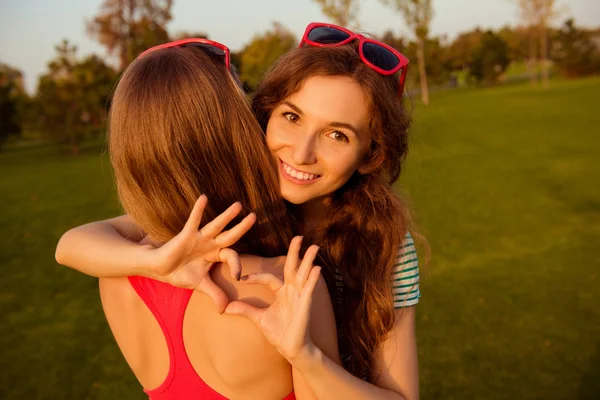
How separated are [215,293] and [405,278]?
36.1 inches

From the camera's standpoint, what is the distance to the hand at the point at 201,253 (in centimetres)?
118

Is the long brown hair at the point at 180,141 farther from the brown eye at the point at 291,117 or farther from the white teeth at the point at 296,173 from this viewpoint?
the brown eye at the point at 291,117

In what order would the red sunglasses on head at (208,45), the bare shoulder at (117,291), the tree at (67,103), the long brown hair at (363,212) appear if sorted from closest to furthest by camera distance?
1. the bare shoulder at (117,291)
2. the red sunglasses on head at (208,45)
3. the long brown hair at (363,212)
4. the tree at (67,103)

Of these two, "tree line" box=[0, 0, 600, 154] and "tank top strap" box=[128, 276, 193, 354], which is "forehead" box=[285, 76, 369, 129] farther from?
"tree line" box=[0, 0, 600, 154]

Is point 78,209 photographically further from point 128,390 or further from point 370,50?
point 370,50

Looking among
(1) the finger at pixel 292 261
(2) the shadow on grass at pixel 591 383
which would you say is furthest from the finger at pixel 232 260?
(2) the shadow on grass at pixel 591 383

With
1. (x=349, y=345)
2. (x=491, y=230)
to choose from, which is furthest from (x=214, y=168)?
(x=491, y=230)

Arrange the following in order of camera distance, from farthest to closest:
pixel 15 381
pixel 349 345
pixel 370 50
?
pixel 15 381 < pixel 370 50 < pixel 349 345

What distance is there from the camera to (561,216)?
23.1ft

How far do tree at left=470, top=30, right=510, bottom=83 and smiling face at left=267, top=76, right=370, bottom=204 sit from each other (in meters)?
36.9

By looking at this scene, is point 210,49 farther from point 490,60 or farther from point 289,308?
point 490,60

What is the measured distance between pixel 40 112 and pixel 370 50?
1806 cm

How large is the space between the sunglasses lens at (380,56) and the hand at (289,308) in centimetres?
105

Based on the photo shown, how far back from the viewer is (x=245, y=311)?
1187mm
